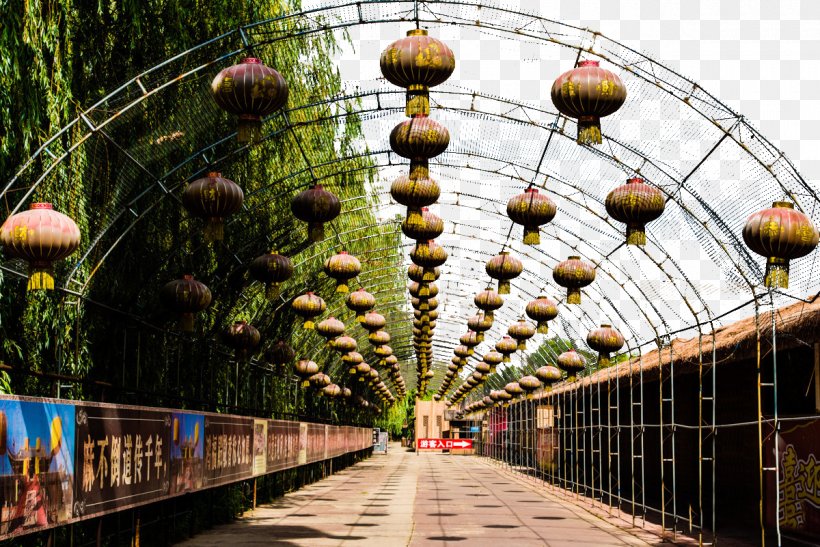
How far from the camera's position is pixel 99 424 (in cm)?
1263

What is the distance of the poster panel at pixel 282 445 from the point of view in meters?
26.2

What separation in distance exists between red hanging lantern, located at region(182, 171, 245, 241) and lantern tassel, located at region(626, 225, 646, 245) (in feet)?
16.8

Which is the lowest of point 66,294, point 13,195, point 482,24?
point 66,294

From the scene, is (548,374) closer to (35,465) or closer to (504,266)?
(504,266)

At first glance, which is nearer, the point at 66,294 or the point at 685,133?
the point at 66,294

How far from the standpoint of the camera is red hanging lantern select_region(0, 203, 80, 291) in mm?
10445

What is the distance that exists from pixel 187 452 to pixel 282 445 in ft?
36.8

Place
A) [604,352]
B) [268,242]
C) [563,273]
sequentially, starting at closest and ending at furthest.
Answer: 1. [563,273]
2. [604,352]
3. [268,242]

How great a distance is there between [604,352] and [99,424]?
39.9 ft

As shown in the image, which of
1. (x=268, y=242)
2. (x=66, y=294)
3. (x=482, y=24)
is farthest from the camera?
(x=268, y=242)

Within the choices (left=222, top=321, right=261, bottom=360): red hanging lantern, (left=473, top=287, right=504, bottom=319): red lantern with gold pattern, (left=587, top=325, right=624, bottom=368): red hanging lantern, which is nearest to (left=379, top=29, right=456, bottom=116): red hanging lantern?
(left=222, top=321, right=261, bottom=360): red hanging lantern

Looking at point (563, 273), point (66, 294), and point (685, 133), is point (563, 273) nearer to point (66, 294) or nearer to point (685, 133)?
point (685, 133)

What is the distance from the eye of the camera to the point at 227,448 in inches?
802

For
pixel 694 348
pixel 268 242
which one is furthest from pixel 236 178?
pixel 694 348
